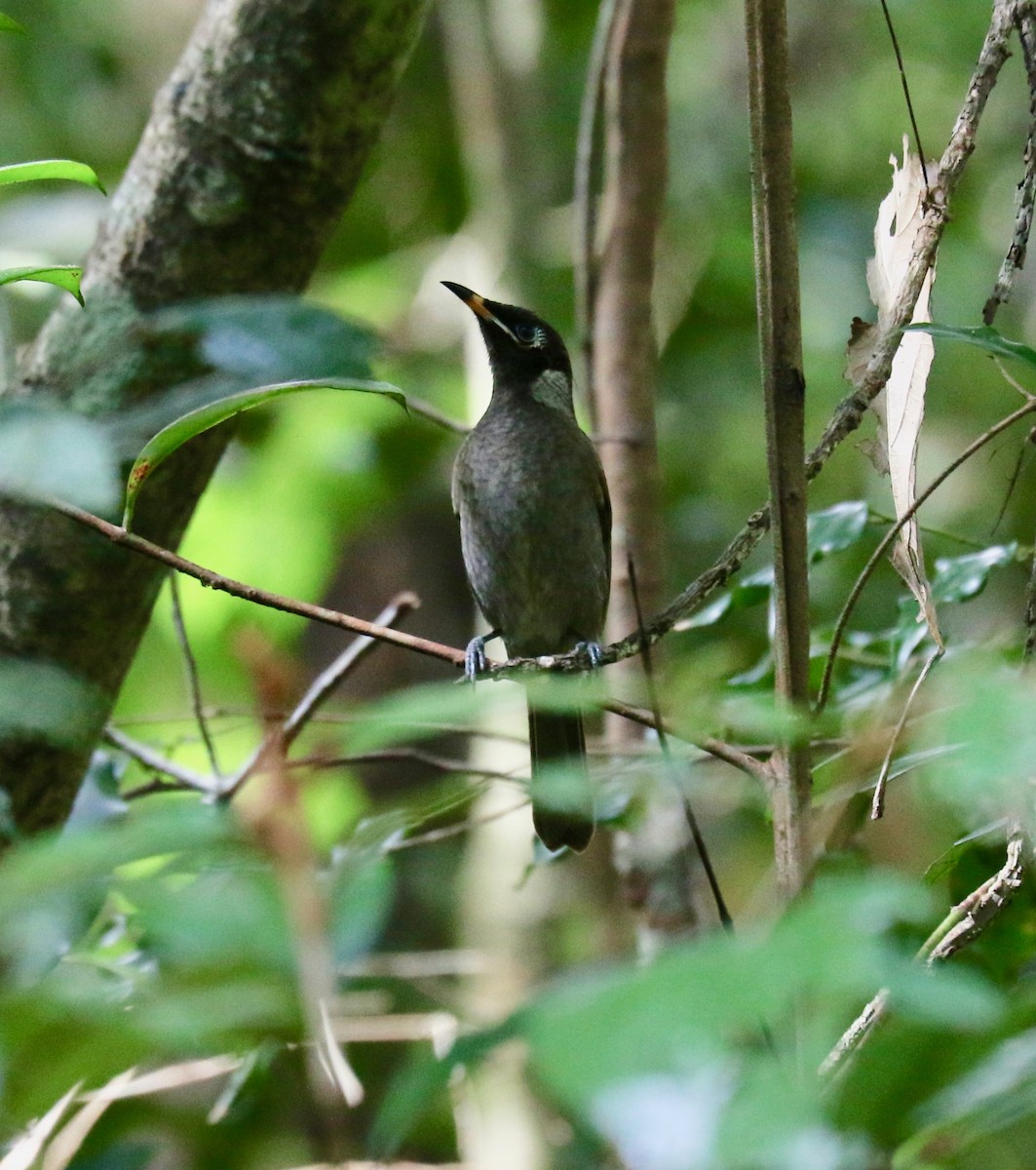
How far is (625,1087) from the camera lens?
765 millimetres

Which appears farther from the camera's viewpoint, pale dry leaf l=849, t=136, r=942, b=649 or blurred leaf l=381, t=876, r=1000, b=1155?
pale dry leaf l=849, t=136, r=942, b=649

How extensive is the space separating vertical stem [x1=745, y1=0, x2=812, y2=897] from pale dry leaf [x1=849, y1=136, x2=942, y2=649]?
0.82 feet

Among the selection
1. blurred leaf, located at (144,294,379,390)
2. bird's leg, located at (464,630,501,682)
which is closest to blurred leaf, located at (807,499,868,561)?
bird's leg, located at (464,630,501,682)

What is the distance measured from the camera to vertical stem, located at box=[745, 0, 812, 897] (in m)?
1.78

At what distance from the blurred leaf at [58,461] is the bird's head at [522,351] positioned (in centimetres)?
260

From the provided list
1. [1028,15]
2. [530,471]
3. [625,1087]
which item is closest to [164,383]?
[530,471]

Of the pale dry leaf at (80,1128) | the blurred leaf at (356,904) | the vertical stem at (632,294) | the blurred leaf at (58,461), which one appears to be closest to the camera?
the blurred leaf at (356,904)

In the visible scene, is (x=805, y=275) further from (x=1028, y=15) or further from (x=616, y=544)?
(x=1028, y=15)

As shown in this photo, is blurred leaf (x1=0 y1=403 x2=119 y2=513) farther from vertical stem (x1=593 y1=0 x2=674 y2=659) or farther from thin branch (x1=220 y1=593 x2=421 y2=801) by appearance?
vertical stem (x1=593 y1=0 x2=674 y2=659)

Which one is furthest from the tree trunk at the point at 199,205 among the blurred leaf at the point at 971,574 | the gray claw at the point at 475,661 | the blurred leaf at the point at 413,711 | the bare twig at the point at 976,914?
the blurred leaf at the point at 413,711

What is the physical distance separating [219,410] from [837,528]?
152 cm

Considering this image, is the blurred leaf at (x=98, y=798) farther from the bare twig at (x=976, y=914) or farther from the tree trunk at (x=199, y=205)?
the bare twig at (x=976, y=914)

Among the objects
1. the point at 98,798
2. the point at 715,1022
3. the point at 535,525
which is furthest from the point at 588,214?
the point at 715,1022

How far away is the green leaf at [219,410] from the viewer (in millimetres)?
1861
